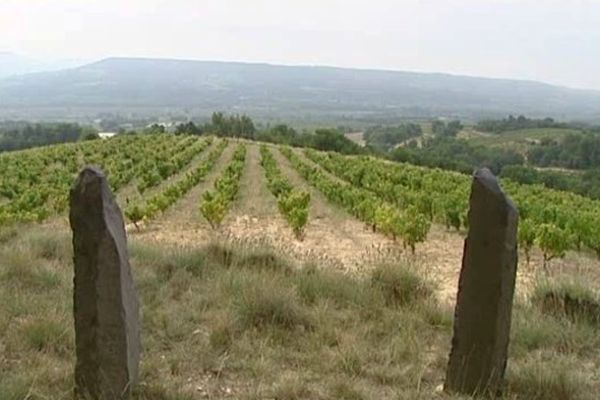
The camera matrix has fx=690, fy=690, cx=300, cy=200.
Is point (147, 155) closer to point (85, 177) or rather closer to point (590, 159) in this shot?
point (85, 177)

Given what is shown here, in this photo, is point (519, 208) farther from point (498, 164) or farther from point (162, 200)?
point (498, 164)

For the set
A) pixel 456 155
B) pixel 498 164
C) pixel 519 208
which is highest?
pixel 519 208

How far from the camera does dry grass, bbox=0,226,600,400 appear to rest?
16.9 feet

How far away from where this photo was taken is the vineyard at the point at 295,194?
16.5 metres

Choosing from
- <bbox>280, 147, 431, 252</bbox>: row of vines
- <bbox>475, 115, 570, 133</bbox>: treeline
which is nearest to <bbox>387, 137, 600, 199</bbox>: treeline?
<bbox>280, 147, 431, 252</bbox>: row of vines

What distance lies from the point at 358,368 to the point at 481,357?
3.24 feet

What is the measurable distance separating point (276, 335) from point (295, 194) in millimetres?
14979

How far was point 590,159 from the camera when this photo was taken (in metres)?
75.4

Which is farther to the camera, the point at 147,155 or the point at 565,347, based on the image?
the point at 147,155

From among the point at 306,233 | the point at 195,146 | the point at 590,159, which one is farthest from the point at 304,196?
the point at 590,159

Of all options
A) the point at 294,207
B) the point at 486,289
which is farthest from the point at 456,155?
the point at 486,289

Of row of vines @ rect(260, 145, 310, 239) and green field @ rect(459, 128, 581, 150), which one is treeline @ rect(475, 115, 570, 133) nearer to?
green field @ rect(459, 128, 581, 150)

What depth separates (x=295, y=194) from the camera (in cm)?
2114

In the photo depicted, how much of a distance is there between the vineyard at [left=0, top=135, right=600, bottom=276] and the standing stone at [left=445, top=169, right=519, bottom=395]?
371 inches
